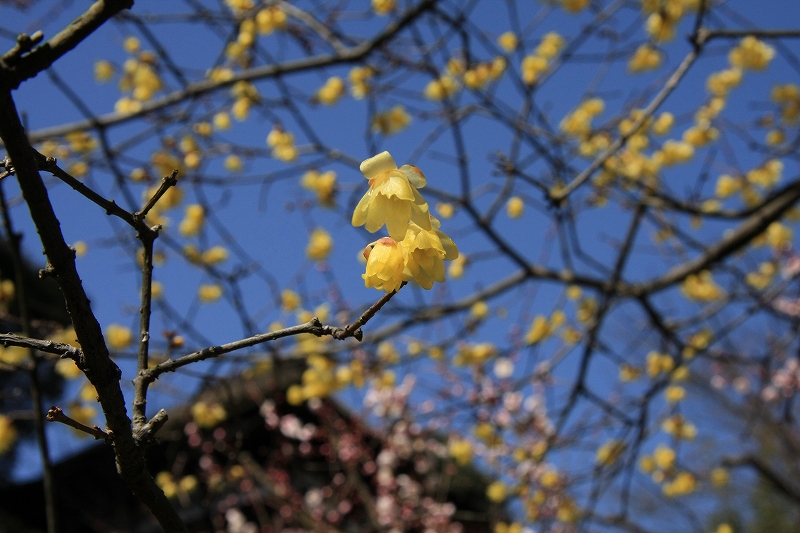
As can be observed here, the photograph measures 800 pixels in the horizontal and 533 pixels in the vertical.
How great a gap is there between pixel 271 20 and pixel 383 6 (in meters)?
→ 0.66

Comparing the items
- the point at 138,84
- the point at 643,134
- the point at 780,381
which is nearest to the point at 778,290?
the point at 643,134

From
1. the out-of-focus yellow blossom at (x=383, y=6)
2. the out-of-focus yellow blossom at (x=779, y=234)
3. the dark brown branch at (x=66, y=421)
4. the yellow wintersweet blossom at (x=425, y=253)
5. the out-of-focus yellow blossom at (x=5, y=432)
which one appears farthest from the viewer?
the out-of-focus yellow blossom at (x=779, y=234)

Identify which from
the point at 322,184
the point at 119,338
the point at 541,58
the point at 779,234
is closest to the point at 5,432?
the point at 119,338

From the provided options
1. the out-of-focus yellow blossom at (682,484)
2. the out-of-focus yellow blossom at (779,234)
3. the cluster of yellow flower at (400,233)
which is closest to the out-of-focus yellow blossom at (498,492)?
the out-of-focus yellow blossom at (682,484)

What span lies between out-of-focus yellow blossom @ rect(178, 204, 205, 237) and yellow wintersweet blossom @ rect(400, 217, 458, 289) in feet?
11.4

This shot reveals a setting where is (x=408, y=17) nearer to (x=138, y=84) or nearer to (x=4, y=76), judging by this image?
(x=138, y=84)

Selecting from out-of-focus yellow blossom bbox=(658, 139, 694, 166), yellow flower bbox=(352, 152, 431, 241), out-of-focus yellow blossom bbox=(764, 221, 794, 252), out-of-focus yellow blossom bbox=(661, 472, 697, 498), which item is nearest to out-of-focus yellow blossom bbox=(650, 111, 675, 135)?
out-of-focus yellow blossom bbox=(658, 139, 694, 166)

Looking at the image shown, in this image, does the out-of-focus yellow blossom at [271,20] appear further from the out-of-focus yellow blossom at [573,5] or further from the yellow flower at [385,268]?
the yellow flower at [385,268]

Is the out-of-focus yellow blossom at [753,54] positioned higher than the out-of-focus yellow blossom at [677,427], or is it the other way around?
the out-of-focus yellow blossom at [753,54]

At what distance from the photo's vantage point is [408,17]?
3072 millimetres

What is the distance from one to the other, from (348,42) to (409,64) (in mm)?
391

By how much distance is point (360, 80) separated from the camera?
393cm

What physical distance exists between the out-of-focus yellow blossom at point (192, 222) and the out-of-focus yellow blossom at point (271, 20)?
3.90 feet

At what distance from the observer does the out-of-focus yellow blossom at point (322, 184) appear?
4.14 metres
